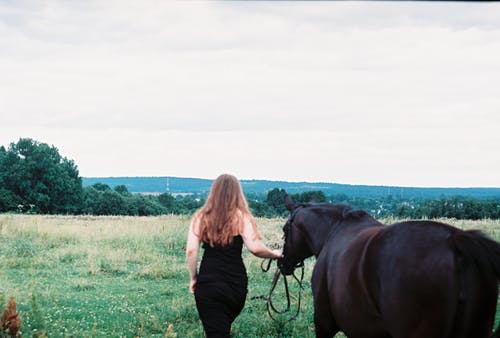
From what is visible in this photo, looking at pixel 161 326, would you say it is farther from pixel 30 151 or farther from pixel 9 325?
pixel 30 151

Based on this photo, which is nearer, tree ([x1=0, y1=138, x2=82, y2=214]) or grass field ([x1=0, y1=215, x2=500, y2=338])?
grass field ([x1=0, y1=215, x2=500, y2=338])

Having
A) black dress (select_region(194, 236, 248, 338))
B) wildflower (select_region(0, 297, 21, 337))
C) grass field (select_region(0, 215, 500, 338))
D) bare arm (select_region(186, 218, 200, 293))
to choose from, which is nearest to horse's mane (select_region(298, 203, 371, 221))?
black dress (select_region(194, 236, 248, 338))

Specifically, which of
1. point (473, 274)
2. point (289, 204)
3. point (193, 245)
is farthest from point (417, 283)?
point (289, 204)

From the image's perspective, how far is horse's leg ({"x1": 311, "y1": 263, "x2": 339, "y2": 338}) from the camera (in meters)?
5.14

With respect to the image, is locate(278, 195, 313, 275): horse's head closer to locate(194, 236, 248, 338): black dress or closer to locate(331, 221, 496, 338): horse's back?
locate(194, 236, 248, 338): black dress

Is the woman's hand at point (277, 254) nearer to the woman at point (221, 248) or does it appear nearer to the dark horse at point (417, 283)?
the woman at point (221, 248)

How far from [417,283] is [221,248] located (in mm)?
1940

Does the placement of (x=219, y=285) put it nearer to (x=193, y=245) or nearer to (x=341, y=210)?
(x=193, y=245)

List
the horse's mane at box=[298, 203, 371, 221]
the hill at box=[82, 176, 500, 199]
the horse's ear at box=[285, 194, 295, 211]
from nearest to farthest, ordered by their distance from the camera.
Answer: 1. the horse's mane at box=[298, 203, 371, 221]
2. the horse's ear at box=[285, 194, 295, 211]
3. the hill at box=[82, 176, 500, 199]

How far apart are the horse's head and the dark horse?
1.36 metres

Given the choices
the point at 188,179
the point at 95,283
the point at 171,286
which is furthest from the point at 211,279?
the point at 188,179

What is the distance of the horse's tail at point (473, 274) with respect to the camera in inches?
141

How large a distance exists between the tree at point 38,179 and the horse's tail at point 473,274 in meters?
51.2

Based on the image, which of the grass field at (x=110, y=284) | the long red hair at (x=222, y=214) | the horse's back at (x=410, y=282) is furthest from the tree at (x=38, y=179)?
the horse's back at (x=410, y=282)
